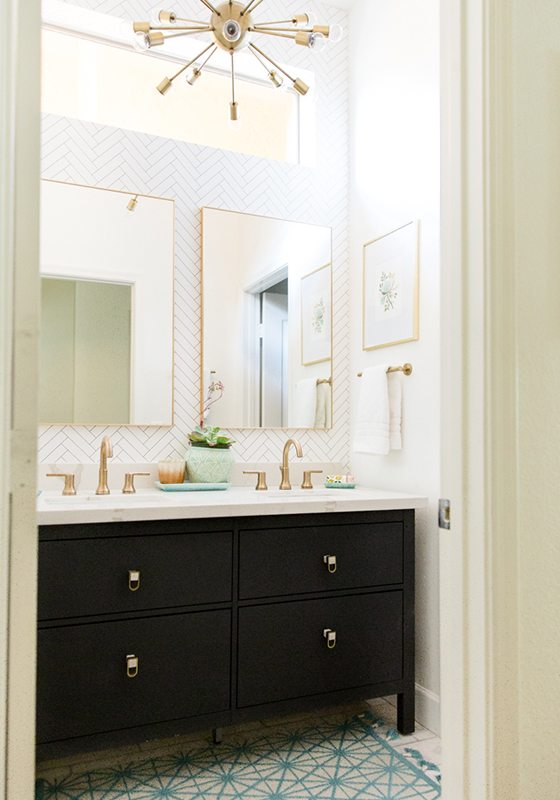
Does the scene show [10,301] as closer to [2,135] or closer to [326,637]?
[2,135]

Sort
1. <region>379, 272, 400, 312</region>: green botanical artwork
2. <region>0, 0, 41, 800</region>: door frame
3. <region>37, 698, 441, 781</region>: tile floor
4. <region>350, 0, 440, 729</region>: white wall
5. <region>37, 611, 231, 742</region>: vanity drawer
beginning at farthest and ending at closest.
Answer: <region>379, 272, 400, 312</region>: green botanical artwork < <region>350, 0, 440, 729</region>: white wall < <region>37, 698, 441, 781</region>: tile floor < <region>37, 611, 231, 742</region>: vanity drawer < <region>0, 0, 41, 800</region>: door frame

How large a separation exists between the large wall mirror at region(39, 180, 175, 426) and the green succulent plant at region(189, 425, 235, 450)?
0.13 meters

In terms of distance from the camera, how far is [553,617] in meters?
1.34

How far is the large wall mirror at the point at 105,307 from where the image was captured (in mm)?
2430

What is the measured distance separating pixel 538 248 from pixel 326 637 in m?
1.43

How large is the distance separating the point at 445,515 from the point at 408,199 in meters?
1.62

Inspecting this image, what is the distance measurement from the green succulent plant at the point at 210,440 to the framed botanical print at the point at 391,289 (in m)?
0.77

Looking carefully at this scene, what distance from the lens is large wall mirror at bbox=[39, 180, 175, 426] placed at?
95.7 inches

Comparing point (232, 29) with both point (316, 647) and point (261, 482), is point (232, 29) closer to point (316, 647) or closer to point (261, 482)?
point (261, 482)

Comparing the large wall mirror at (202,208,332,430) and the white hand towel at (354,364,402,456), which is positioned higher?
the large wall mirror at (202,208,332,430)

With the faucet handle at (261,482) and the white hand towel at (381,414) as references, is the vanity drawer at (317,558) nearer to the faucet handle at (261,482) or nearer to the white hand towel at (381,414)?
the white hand towel at (381,414)

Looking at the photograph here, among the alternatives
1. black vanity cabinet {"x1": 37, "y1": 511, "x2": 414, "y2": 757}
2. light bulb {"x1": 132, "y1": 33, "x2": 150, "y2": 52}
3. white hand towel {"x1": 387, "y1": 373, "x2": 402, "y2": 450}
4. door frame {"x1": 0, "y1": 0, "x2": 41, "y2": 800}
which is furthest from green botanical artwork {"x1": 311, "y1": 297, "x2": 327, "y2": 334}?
door frame {"x1": 0, "y1": 0, "x2": 41, "y2": 800}

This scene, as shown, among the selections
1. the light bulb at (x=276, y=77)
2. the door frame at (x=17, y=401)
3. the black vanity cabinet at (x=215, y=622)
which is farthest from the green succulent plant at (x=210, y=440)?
the door frame at (x=17, y=401)

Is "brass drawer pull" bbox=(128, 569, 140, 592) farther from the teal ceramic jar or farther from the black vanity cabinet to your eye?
the teal ceramic jar
